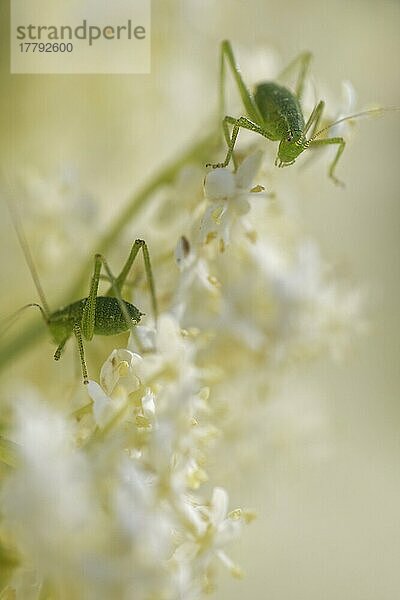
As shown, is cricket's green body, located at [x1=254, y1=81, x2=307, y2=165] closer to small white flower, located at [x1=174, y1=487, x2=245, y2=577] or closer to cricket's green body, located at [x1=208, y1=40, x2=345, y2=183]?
cricket's green body, located at [x1=208, y1=40, x2=345, y2=183]

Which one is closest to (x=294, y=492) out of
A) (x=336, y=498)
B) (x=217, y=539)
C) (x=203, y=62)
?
(x=336, y=498)

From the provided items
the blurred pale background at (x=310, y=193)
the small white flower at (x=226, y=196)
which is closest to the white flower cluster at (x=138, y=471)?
the small white flower at (x=226, y=196)

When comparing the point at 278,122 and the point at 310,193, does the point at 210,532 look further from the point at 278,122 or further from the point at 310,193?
the point at 310,193

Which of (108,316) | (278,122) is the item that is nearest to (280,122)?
(278,122)

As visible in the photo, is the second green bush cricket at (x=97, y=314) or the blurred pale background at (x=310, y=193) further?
the blurred pale background at (x=310, y=193)

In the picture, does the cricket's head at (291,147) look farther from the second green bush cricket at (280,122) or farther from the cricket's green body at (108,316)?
the cricket's green body at (108,316)

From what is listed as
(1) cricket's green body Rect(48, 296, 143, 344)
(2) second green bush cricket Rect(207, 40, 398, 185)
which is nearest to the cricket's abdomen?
(2) second green bush cricket Rect(207, 40, 398, 185)
